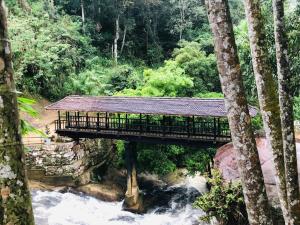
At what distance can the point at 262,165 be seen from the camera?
38.8 ft

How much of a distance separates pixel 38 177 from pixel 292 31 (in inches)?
512

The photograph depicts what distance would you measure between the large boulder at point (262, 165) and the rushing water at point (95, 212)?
4.54 meters

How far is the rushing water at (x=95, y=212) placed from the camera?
16.8 metres

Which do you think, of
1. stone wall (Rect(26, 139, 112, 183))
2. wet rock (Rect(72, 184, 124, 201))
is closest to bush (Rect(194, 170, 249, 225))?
wet rock (Rect(72, 184, 124, 201))

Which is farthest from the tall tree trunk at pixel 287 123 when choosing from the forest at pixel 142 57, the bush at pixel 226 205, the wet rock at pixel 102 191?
the wet rock at pixel 102 191

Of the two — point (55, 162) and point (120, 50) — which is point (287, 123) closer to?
point (55, 162)

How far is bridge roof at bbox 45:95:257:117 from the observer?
16156 mm

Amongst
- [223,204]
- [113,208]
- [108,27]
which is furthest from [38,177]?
[108,27]

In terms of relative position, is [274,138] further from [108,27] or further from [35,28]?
[108,27]

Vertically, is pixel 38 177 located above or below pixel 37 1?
below

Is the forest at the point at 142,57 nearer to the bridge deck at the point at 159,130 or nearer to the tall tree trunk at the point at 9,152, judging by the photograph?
the bridge deck at the point at 159,130

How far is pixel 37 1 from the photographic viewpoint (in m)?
30.6

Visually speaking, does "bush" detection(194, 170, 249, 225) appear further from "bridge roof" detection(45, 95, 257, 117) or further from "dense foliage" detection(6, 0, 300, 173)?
"dense foliage" detection(6, 0, 300, 173)

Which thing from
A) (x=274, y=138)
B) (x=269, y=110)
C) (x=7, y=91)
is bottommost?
(x=274, y=138)
